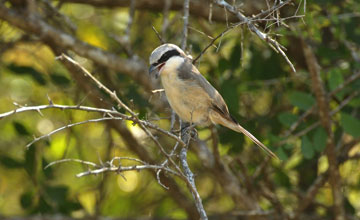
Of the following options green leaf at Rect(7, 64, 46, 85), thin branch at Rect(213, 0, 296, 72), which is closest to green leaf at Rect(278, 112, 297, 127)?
thin branch at Rect(213, 0, 296, 72)

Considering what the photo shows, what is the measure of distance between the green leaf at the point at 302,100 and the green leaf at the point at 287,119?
4.2 inches

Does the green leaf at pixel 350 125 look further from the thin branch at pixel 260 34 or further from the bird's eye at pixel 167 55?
the thin branch at pixel 260 34

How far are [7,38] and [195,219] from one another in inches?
102

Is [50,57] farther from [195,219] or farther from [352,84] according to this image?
[352,84]

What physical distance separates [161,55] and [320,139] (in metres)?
1.41

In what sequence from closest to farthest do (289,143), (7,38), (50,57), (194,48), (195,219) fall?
(289,143)
(195,219)
(194,48)
(7,38)
(50,57)

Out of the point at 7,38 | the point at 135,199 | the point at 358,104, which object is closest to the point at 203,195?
the point at 135,199

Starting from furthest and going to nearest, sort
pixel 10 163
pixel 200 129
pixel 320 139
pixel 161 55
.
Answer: pixel 200 129
pixel 10 163
pixel 320 139
pixel 161 55

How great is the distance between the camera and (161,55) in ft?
11.9

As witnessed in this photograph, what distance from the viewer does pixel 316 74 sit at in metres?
4.10

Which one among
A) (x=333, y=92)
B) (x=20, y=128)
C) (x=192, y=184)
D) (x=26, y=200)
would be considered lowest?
(x=26, y=200)

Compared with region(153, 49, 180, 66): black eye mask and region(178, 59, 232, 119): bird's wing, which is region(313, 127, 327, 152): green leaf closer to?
region(178, 59, 232, 119): bird's wing

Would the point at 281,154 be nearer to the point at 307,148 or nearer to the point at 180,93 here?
the point at 307,148

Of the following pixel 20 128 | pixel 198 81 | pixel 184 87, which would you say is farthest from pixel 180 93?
pixel 20 128
